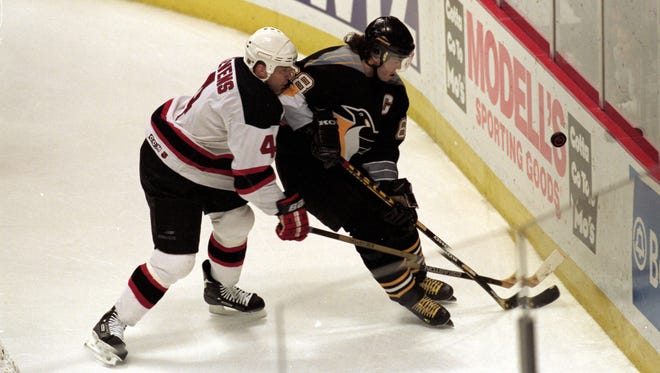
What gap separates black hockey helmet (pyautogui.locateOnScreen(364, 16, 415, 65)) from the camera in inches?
140

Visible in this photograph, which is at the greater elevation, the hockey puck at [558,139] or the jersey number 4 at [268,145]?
the jersey number 4 at [268,145]

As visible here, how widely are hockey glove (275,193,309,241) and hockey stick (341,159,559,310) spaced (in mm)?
256

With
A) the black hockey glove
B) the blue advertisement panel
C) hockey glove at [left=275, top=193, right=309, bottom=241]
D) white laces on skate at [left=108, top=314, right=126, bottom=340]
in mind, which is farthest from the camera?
the black hockey glove

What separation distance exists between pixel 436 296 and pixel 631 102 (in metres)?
0.84

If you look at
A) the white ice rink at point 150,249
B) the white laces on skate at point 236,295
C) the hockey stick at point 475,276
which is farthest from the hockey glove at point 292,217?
the white laces on skate at point 236,295

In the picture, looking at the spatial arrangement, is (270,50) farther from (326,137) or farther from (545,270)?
(545,270)

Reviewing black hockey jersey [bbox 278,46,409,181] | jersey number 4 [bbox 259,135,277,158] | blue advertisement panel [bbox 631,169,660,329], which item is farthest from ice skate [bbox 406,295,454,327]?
jersey number 4 [bbox 259,135,277,158]

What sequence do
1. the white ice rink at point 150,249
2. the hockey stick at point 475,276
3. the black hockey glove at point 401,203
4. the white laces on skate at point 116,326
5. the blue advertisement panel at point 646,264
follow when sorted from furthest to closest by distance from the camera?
the black hockey glove at point 401,203
the white laces on skate at point 116,326
the blue advertisement panel at point 646,264
the white ice rink at point 150,249
the hockey stick at point 475,276

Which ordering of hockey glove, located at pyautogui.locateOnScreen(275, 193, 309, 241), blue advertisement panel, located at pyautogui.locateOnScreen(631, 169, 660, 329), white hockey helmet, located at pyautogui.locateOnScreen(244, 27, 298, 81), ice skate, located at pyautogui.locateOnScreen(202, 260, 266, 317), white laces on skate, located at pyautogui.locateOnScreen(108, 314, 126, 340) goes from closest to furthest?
blue advertisement panel, located at pyautogui.locateOnScreen(631, 169, 660, 329) → white hockey helmet, located at pyautogui.locateOnScreen(244, 27, 298, 81) → hockey glove, located at pyautogui.locateOnScreen(275, 193, 309, 241) → white laces on skate, located at pyautogui.locateOnScreen(108, 314, 126, 340) → ice skate, located at pyautogui.locateOnScreen(202, 260, 266, 317)

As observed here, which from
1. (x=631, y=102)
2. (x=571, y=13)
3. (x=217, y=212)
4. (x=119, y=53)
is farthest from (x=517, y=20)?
(x=119, y=53)

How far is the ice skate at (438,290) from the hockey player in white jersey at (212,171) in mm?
421

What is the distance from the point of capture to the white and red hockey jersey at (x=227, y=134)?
3.40m

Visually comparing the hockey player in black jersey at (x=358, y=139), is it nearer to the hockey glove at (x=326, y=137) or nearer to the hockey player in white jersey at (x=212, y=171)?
the hockey glove at (x=326, y=137)

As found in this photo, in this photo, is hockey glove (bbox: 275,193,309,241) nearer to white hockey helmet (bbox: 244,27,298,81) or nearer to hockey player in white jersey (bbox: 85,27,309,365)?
hockey player in white jersey (bbox: 85,27,309,365)
